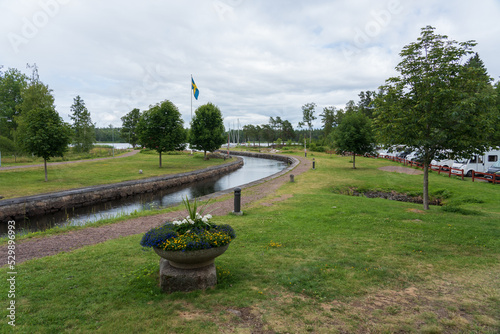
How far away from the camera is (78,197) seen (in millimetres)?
16953

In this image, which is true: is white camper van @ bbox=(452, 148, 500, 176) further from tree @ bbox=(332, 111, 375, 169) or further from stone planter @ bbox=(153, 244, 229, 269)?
stone planter @ bbox=(153, 244, 229, 269)

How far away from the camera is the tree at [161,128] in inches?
1287

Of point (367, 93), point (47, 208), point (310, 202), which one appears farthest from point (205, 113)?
point (367, 93)

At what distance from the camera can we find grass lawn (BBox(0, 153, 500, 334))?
3740 millimetres

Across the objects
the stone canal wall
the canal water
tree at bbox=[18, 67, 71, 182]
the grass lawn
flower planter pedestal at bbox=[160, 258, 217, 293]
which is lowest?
the canal water

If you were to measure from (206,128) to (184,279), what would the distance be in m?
41.9

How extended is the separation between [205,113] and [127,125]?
4550 centimetres

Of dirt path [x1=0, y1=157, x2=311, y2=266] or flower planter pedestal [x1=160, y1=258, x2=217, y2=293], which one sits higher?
flower planter pedestal [x1=160, y1=258, x2=217, y2=293]

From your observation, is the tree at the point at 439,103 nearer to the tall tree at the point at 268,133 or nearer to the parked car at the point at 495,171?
the parked car at the point at 495,171

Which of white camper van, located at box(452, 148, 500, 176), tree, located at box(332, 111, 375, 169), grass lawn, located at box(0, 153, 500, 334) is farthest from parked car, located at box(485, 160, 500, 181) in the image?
grass lawn, located at box(0, 153, 500, 334)

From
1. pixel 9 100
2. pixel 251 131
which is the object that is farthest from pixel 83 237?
pixel 251 131

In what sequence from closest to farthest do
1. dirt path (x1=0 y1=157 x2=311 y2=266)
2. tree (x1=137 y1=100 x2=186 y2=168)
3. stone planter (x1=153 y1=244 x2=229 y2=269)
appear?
stone planter (x1=153 y1=244 x2=229 y2=269) → dirt path (x1=0 y1=157 x2=311 y2=266) → tree (x1=137 y1=100 x2=186 y2=168)

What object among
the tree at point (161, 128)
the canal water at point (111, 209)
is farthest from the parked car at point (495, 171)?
the tree at point (161, 128)

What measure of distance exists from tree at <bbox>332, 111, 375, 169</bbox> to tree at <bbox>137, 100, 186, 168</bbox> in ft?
60.0
